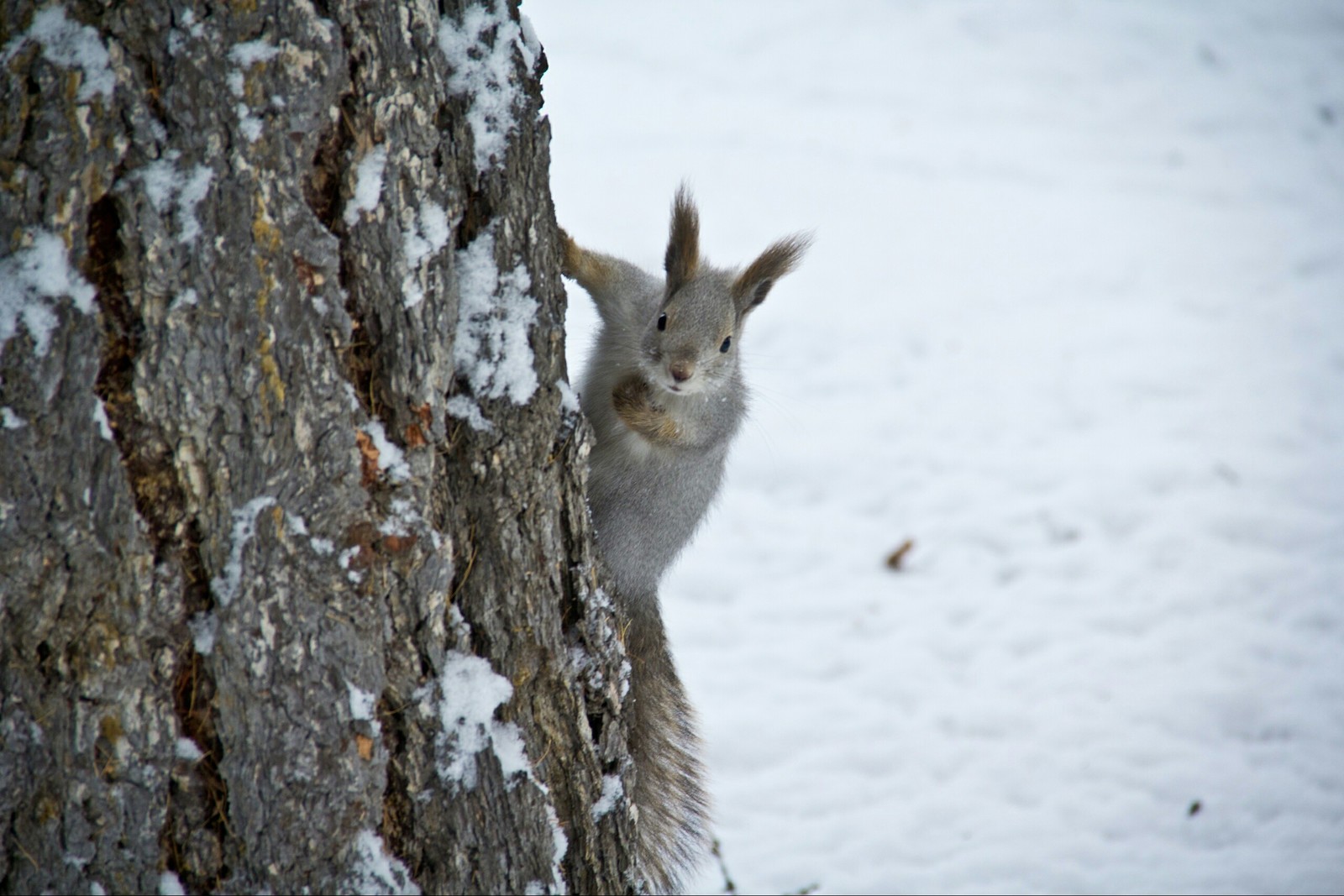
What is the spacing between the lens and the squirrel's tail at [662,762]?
1.52 m

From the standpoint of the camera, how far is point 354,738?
104 centimetres

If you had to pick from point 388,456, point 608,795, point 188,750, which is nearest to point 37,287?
point 388,456

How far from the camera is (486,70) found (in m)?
1.08

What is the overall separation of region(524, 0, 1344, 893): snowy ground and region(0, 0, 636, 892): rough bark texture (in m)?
0.93

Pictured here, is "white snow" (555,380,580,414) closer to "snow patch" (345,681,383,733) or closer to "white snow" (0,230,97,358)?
"snow patch" (345,681,383,733)

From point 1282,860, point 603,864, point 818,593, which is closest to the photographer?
point 603,864

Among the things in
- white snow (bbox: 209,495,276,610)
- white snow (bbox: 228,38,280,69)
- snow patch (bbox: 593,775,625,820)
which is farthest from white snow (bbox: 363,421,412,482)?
snow patch (bbox: 593,775,625,820)

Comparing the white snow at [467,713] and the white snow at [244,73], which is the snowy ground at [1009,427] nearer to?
the white snow at [467,713]

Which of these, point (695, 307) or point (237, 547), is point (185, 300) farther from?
point (695, 307)

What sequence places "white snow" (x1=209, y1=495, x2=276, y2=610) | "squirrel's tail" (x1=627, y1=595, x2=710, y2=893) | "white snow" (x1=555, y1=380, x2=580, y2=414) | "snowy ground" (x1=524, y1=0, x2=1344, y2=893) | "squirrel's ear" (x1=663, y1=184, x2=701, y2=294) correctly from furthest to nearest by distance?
"snowy ground" (x1=524, y1=0, x2=1344, y2=893), "squirrel's ear" (x1=663, y1=184, x2=701, y2=294), "squirrel's tail" (x1=627, y1=595, x2=710, y2=893), "white snow" (x1=555, y1=380, x2=580, y2=414), "white snow" (x1=209, y1=495, x2=276, y2=610)

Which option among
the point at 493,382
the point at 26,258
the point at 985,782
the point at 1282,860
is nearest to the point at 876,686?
the point at 985,782

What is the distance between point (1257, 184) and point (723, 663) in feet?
13.3

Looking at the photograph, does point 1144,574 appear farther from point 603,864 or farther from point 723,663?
point 603,864

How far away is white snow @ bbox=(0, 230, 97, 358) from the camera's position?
86cm
